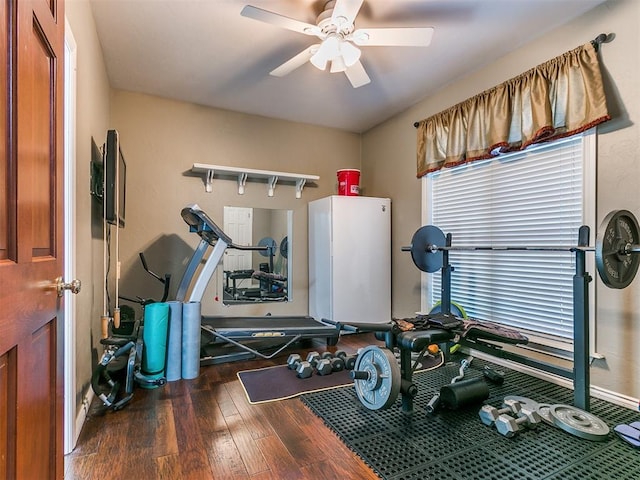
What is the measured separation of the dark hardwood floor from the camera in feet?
5.21

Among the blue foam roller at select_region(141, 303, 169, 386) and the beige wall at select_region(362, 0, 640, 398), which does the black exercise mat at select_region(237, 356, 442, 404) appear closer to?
the blue foam roller at select_region(141, 303, 169, 386)

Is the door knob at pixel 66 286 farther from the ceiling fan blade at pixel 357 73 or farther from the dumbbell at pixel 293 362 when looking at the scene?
the ceiling fan blade at pixel 357 73

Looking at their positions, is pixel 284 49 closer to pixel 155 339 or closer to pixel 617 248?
pixel 155 339

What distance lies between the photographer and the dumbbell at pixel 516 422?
1877 mm

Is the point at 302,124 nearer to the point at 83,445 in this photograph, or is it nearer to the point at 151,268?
the point at 151,268

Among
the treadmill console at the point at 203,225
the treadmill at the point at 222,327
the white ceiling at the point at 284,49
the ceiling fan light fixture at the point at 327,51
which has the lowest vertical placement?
the treadmill at the point at 222,327

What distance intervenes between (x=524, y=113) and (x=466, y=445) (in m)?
2.39

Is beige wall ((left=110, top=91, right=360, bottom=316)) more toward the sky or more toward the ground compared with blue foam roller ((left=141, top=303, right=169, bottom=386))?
more toward the sky

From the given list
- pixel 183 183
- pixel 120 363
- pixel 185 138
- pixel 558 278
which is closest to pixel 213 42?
pixel 185 138

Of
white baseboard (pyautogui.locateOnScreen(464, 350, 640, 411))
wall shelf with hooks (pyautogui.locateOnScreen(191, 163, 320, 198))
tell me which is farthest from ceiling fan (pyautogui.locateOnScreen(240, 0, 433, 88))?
white baseboard (pyautogui.locateOnScreen(464, 350, 640, 411))

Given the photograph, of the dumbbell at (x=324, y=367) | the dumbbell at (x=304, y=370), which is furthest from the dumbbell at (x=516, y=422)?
the dumbbell at (x=304, y=370)

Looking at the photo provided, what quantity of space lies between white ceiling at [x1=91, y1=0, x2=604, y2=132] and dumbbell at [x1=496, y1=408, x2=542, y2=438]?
253 centimetres

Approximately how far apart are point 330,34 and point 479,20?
1.12 m

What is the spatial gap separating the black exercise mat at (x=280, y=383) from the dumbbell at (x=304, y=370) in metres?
0.03
